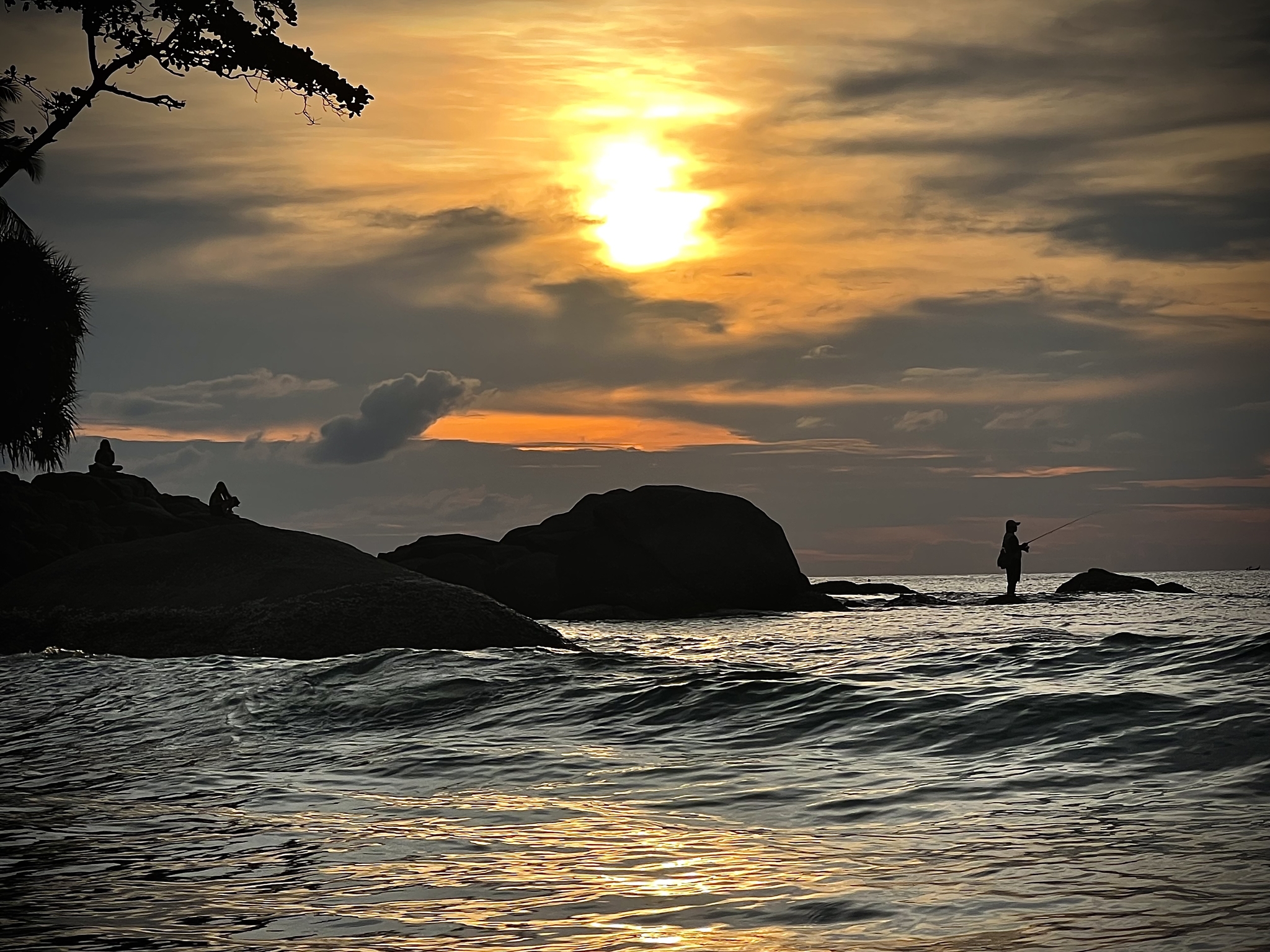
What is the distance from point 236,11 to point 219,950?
21.0m

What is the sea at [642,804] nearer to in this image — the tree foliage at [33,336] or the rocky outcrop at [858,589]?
the tree foliage at [33,336]

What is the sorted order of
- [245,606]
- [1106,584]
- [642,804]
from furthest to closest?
1. [1106,584]
2. [245,606]
3. [642,804]

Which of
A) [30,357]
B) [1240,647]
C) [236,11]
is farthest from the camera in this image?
[30,357]

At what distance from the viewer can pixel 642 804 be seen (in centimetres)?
588

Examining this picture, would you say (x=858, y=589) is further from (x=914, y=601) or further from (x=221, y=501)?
(x=221, y=501)

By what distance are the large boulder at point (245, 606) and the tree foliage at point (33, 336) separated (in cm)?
1396

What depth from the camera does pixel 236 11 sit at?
21172mm

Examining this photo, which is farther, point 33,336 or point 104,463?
point 104,463

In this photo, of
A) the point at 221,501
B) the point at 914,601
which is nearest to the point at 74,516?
the point at 221,501

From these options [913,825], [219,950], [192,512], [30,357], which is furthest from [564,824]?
[192,512]

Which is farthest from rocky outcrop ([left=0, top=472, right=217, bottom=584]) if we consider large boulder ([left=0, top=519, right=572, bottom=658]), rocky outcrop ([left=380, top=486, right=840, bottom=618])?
large boulder ([left=0, top=519, right=572, bottom=658])

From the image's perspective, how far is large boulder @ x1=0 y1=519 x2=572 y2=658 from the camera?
13.1 meters

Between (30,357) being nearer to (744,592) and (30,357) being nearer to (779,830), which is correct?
(744,592)

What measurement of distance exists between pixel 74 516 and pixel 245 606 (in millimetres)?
17778
